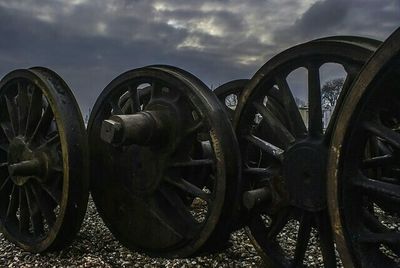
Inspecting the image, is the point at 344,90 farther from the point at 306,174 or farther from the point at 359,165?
the point at 359,165

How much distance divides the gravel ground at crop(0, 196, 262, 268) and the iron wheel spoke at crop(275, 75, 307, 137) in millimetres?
1408

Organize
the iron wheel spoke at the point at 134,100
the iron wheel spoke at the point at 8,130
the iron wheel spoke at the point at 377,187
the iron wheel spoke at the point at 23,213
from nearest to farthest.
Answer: the iron wheel spoke at the point at 377,187, the iron wheel spoke at the point at 134,100, the iron wheel spoke at the point at 23,213, the iron wheel spoke at the point at 8,130

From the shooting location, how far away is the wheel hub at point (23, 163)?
473cm

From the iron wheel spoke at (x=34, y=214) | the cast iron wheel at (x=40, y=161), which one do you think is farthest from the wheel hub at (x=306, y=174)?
the iron wheel spoke at (x=34, y=214)

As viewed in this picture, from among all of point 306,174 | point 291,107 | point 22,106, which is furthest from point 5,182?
point 306,174

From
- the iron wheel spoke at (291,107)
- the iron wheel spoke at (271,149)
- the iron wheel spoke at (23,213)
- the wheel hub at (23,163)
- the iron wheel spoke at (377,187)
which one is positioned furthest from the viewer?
the iron wheel spoke at (23,213)

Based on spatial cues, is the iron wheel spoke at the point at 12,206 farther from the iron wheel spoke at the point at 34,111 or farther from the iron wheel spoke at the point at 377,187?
the iron wheel spoke at the point at 377,187

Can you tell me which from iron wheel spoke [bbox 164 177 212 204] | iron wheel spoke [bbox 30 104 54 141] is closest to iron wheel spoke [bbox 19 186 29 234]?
iron wheel spoke [bbox 30 104 54 141]

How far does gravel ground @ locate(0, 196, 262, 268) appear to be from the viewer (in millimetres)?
4453

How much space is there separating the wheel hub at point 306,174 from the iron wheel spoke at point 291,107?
0.38m

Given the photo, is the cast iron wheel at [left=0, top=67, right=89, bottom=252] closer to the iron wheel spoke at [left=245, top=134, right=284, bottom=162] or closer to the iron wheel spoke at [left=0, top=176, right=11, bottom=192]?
the iron wheel spoke at [left=0, top=176, right=11, bottom=192]

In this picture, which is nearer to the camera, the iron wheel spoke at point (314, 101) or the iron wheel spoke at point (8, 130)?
the iron wheel spoke at point (314, 101)

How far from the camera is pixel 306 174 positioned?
3.74 meters

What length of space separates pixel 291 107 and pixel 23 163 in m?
2.72
